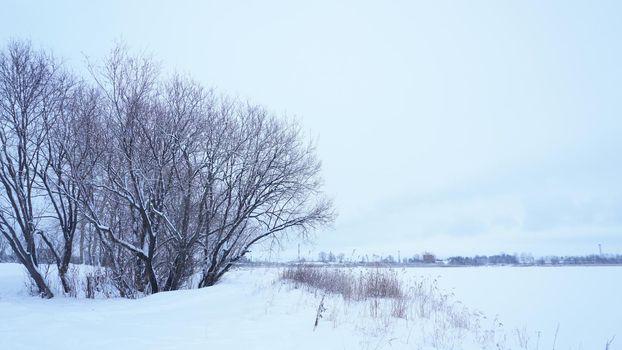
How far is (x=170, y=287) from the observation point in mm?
12438

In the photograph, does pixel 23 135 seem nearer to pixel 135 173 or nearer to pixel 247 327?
pixel 135 173

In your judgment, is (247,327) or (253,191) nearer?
(247,327)

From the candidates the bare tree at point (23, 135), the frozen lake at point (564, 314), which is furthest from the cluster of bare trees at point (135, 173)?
the frozen lake at point (564, 314)

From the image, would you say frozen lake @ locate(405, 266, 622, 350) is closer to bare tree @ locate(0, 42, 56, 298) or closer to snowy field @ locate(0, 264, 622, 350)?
snowy field @ locate(0, 264, 622, 350)

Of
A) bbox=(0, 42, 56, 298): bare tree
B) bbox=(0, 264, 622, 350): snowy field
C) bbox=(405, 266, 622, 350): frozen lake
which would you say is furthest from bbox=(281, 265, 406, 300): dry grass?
bbox=(0, 42, 56, 298): bare tree

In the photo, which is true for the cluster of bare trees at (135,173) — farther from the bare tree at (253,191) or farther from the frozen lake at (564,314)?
the frozen lake at (564,314)

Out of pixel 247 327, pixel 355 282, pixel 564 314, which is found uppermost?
pixel 355 282

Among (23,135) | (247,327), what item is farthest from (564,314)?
(23,135)

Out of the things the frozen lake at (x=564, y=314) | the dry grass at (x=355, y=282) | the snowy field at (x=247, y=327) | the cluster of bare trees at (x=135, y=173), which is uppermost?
the cluster of bare trees at (x=135, y=173)

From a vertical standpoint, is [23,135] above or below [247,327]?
above

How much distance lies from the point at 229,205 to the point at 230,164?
1435 mm

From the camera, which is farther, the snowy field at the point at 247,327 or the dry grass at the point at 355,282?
the dry grass at the point at 355,282

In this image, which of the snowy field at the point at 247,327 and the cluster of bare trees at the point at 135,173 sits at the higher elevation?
the cluster of bare trees at the point at 135,173

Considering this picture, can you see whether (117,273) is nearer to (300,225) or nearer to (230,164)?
(230,164)
